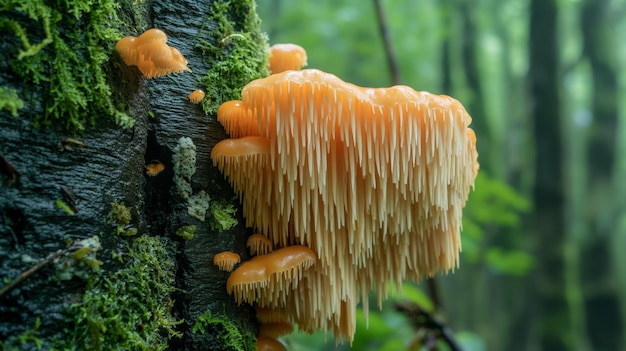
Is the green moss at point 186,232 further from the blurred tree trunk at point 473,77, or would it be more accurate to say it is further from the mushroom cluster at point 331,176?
the blurred tree trunk at point 473,77

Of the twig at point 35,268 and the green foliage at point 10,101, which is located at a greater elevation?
the green foliage at point 10,101

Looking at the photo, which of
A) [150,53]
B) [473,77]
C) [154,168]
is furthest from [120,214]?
[473,77]

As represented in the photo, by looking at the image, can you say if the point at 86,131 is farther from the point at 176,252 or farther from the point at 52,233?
the point at 176,252

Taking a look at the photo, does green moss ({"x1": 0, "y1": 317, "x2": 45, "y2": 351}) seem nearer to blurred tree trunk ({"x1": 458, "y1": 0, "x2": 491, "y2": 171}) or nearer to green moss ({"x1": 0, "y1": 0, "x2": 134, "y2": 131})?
green moss ({"x1": 0, "y1": 0, "x2": 134, "y2": 131})

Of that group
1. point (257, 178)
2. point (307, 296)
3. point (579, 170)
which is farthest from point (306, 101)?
point (579, 170)

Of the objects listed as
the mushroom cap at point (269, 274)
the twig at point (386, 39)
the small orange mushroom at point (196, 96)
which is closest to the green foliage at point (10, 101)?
the small orange mushroom at point (196, 96)

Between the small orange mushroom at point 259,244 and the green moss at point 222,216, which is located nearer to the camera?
the green moss at point 222,216
